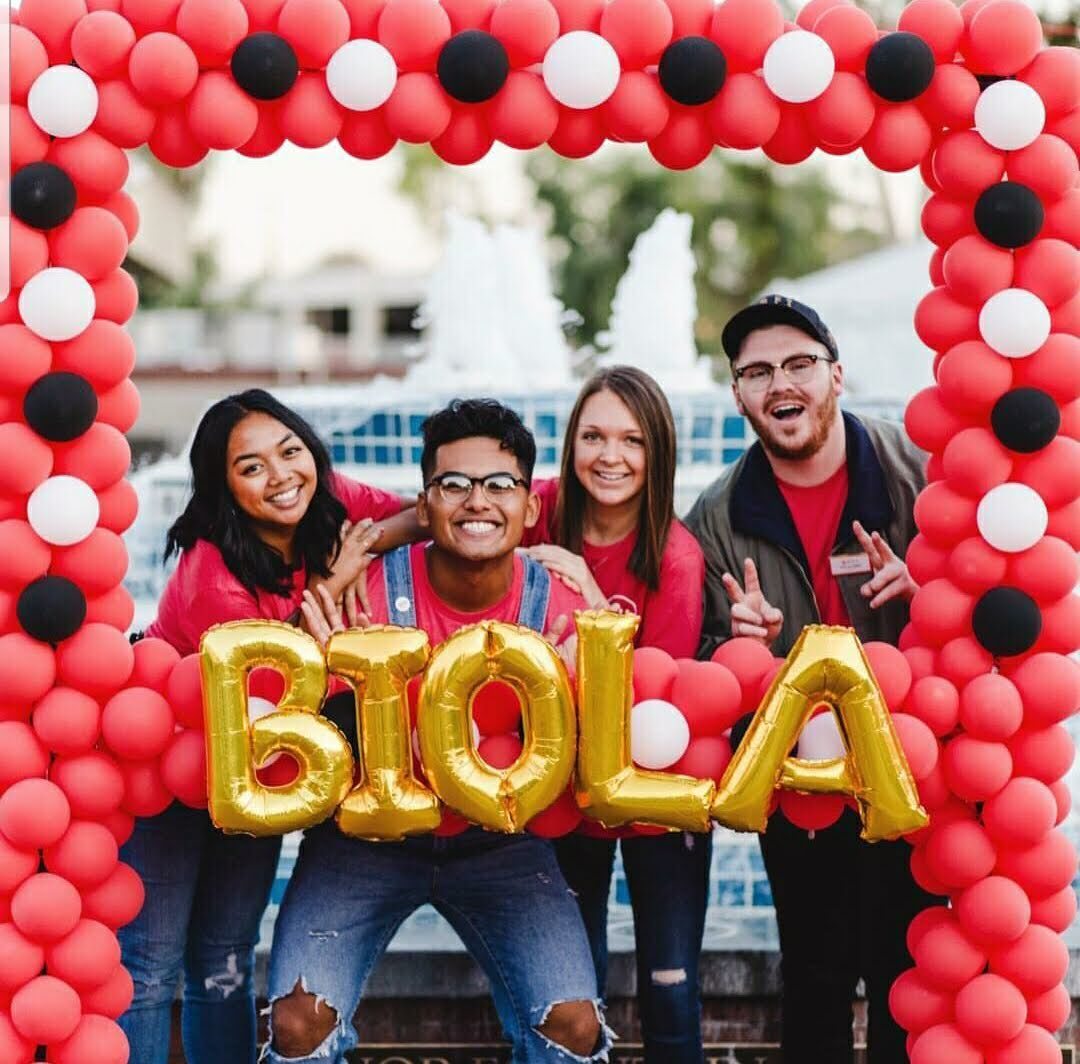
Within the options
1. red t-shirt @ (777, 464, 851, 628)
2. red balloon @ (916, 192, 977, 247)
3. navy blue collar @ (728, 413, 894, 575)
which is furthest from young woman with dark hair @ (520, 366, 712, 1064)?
red balloon @ (916, 192, 977, 247)

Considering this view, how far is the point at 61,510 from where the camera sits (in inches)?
117

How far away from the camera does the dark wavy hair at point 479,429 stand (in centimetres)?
319

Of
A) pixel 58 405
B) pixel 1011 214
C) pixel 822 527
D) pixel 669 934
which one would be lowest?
pixel 669 934

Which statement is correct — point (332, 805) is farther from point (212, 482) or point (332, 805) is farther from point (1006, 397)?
point (1006, 397)

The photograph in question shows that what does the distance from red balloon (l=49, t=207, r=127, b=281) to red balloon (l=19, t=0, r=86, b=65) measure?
34 cm

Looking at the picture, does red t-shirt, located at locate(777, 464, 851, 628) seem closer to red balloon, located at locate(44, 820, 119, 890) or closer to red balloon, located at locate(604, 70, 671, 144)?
red balloon, located at locate(604, 70, 671, 144)

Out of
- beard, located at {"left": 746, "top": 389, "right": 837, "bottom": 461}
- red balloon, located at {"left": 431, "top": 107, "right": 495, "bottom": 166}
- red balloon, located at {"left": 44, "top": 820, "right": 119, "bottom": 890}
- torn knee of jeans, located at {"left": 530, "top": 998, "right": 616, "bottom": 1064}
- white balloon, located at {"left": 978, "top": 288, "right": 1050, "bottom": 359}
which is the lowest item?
torn knee of jeans, located at {"left": 530, "top": 998, "right": 616, "bottom": 1064}

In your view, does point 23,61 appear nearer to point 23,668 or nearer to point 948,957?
A: point 23,668

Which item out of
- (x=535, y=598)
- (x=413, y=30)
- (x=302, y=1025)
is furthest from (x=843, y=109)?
(x=302, y=1025)

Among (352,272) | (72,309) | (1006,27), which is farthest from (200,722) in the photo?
(352,272)

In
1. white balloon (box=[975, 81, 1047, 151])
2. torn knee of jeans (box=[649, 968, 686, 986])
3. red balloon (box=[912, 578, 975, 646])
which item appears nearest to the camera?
white balloon (box=[975, 81, 1047, 151])

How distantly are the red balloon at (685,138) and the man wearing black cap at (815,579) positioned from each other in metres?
0.38

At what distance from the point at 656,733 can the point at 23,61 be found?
191cm

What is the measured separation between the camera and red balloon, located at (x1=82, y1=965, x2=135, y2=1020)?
3066mm
